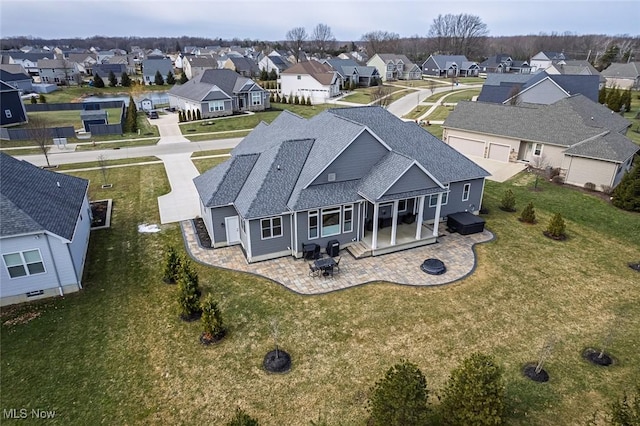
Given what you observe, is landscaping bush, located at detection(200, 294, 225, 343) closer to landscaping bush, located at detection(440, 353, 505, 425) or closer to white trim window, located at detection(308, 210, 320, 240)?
white trim window, located at detection(308, 210, 320, 240)

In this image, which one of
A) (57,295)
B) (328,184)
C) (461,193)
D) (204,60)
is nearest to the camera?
(57,295)

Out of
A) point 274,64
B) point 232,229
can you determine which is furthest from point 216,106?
point 274,64

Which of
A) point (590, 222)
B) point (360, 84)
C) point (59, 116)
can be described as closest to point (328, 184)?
point (590, 222)

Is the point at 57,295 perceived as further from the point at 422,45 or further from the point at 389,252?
the point at 422,45

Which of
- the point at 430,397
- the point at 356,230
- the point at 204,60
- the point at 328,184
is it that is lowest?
the point at 430,397

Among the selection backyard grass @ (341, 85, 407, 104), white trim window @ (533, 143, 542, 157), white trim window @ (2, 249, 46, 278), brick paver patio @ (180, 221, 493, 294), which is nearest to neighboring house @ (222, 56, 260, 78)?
backyard grass @ (341, 85, 407, 104)
